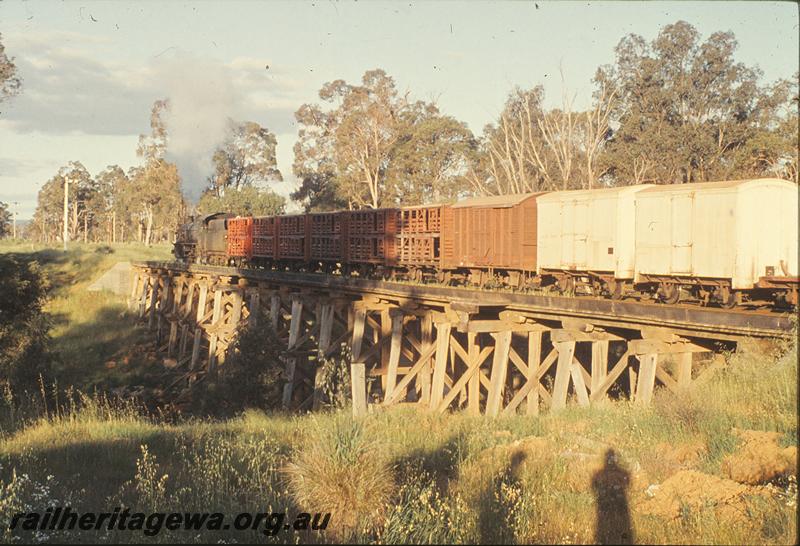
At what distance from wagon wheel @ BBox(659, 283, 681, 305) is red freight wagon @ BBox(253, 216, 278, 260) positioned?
18.6 metres

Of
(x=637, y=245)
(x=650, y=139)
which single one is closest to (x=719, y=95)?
(x=650, y=139)

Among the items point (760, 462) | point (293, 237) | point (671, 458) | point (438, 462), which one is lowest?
point (438, 462)

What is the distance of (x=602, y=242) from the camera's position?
1608 cm

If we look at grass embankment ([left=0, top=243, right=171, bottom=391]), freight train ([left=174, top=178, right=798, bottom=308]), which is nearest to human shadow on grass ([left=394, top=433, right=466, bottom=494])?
freight train ([left=174, top=178, right=798, bottom=308])

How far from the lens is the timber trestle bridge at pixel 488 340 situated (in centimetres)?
1148

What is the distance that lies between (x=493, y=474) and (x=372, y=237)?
1659 cm

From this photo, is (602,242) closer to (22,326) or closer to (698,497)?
(698,497)

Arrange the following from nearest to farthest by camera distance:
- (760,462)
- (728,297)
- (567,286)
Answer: (760,462) → (728,297) → (567,286)

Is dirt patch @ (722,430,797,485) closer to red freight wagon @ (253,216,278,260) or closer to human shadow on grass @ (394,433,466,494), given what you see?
human shadow on grass @ (394,433,466,494)

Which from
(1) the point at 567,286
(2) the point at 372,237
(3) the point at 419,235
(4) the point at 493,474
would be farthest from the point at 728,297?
(2) the point at 372,237

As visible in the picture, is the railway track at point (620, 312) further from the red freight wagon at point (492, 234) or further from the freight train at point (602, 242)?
the red freight wagon at point (492, 234)

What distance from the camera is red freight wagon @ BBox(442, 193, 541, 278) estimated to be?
18.3m

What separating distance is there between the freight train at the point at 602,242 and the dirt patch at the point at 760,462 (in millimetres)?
6215

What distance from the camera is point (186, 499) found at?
710 centimetres
